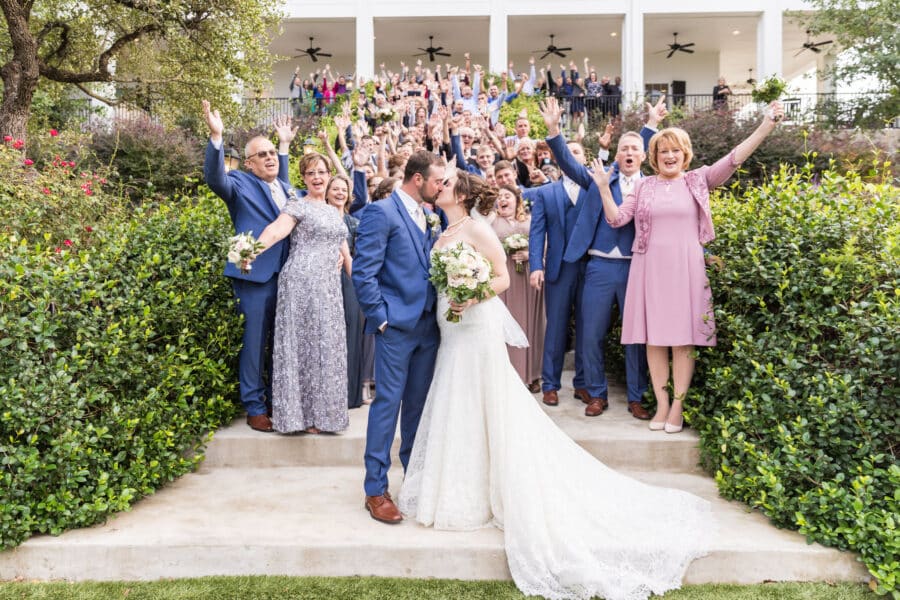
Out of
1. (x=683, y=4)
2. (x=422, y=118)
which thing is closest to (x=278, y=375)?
(x=422, y=118)

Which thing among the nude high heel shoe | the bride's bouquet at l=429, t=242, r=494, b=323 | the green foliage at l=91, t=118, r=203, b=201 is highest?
the green foliage at l=91, t=118, r=203, b=201

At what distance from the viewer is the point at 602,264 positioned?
18.6 ft

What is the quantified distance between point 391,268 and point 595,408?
7.98 feet

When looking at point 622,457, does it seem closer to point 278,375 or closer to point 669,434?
point 669,434

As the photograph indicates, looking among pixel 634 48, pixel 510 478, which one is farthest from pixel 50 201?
pixel 634 48

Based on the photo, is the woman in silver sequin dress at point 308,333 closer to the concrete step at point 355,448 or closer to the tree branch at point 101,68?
the concrete step at point 355,448

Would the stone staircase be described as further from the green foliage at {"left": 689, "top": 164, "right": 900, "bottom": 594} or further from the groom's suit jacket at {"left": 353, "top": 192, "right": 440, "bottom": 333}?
the groom's suit jacket at {"left": 353, "top": 192, "right": 440, "bottom": 333}

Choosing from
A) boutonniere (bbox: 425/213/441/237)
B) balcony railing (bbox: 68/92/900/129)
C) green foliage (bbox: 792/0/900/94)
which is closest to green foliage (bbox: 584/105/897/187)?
balcony railing (bbox: 68/92/900/129)

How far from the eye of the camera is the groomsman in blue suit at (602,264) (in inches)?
221

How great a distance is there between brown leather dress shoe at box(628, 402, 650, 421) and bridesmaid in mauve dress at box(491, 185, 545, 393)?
1.07 meters

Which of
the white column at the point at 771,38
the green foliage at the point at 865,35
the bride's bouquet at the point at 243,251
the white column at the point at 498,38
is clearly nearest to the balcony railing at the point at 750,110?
the green foliage at the point at 865,35

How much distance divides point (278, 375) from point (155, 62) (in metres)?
12.5

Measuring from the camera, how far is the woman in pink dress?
16.4 feet

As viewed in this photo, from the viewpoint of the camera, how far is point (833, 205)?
4672 millimetres
